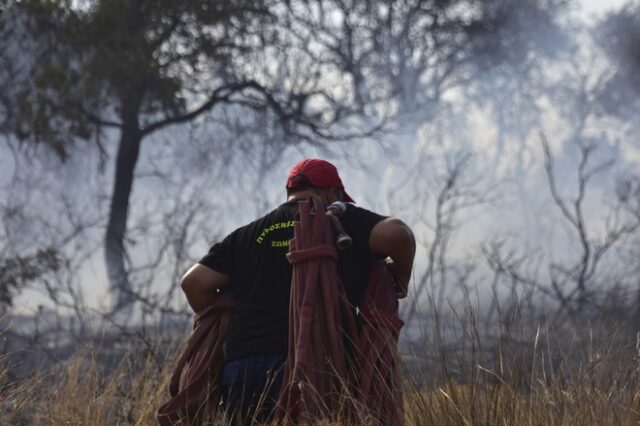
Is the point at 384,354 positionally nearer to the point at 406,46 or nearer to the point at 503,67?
the point at 406,46

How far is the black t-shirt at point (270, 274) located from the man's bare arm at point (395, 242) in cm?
5

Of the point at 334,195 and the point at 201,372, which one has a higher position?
the point at 334,195

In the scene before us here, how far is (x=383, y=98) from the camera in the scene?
1698 cm

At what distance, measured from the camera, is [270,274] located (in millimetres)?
4262

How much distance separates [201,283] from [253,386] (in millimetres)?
469

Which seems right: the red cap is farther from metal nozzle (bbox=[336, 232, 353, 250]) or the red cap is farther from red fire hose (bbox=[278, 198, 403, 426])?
metal nozzle (bbox=[336, 232, 353, 250])

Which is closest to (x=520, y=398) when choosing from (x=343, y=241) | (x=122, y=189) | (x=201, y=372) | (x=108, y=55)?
(x=343, y=241)

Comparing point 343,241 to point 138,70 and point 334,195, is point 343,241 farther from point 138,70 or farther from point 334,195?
point 138,70

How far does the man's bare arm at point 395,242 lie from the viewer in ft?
13.2

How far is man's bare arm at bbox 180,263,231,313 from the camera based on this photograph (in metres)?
4.39

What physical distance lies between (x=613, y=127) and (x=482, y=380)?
30.1 metres

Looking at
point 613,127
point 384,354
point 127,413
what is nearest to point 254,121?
point 127,413

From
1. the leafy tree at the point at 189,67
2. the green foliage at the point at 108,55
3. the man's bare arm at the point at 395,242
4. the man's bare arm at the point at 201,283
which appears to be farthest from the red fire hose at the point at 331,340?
the green foliage at the point at 108,55

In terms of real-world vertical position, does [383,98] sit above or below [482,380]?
above
